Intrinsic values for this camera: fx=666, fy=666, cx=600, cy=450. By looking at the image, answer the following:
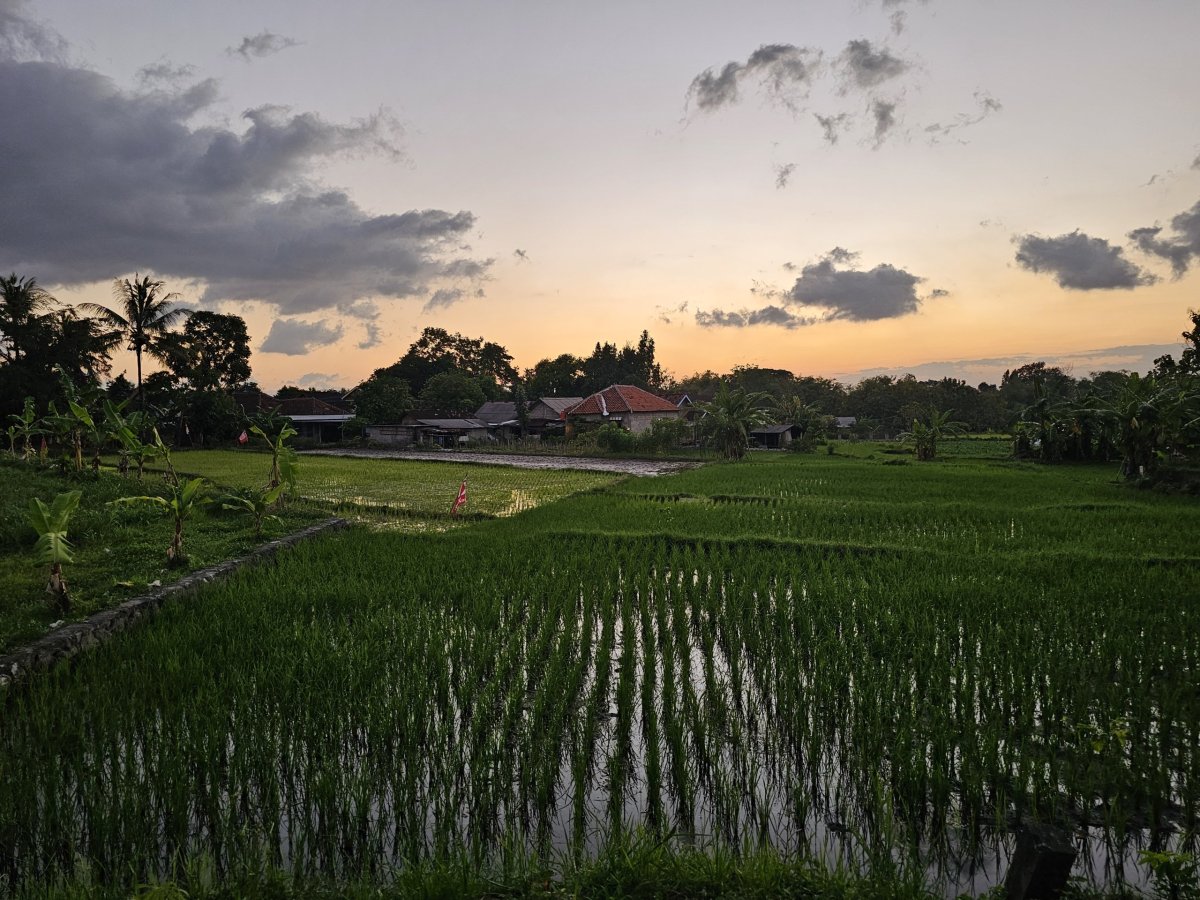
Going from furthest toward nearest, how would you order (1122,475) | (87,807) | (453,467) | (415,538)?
(453,467) < (1122,475) < (415,538) < (87,807)

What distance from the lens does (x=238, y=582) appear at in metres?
6.41

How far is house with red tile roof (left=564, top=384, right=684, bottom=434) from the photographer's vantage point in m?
34.2

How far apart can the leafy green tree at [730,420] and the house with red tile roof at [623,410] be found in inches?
318

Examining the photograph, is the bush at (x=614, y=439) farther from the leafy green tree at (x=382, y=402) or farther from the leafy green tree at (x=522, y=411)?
the leafy green tree at (x=382, y=402)

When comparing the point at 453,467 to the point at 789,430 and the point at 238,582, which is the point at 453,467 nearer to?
the point at 238,582

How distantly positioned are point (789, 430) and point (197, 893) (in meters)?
34.4

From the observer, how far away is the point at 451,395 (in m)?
43.5

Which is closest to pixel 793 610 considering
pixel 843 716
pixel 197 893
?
pixel 843 716

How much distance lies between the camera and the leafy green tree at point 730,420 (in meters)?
24.3

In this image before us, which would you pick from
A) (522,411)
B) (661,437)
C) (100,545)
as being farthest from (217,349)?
(100,545)

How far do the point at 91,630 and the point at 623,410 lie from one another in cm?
3020

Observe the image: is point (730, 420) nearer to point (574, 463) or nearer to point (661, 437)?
point (661, 437)

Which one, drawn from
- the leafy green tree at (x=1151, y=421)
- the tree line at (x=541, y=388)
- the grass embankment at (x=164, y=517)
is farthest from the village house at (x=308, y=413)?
the leafy green tree at (x=1151, y=421)

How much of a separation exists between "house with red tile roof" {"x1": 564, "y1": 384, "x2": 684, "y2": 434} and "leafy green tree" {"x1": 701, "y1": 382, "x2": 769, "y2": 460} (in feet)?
26.5
